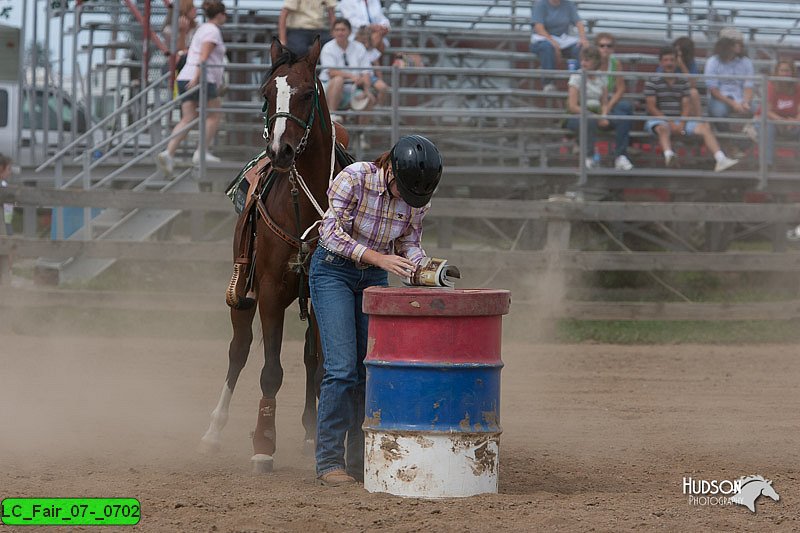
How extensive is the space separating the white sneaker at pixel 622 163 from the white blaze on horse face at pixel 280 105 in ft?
28.2

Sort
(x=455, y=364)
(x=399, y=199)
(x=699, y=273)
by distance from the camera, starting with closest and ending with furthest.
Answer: (x=455, y=364)
(x=399, y=199)
(x=699, y=273)

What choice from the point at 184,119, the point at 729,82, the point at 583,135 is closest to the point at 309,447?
the point at 583,135

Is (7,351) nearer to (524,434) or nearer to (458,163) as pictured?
(524,434)

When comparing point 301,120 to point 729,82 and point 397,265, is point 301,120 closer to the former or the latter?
point 397,265

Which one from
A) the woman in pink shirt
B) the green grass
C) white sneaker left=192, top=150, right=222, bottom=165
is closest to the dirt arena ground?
the green grass

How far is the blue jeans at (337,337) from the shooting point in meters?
6.32

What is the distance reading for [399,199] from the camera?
248 inches

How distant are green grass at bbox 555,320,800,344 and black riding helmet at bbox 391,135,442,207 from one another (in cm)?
735

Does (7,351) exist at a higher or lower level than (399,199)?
lower

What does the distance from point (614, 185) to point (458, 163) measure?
2.28 m

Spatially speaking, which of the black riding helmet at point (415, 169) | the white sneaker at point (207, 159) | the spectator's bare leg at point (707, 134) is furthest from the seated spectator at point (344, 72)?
the black riding helmet at point (415, 169)

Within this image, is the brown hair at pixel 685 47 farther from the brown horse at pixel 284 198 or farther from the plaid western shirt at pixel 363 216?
the plaid western shirt at pixel 363 216

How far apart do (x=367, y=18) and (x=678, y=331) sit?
217 inches

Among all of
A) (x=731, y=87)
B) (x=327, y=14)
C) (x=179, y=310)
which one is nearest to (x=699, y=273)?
(x=731, y=87)
